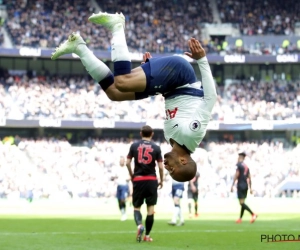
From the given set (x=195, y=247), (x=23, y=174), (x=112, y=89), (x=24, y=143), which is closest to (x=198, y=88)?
(x=112, y=89)

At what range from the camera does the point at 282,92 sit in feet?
157

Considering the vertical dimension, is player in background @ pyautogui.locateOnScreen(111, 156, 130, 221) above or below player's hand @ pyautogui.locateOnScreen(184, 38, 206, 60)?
below

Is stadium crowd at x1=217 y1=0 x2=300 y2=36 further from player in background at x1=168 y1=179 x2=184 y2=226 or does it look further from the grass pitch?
player in background at x1=168 y1=179 x2=184 y2=226

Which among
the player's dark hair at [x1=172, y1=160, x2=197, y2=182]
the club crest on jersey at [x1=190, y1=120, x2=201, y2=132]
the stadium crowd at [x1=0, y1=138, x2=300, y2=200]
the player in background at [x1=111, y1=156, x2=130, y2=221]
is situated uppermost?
the club crest on jersey at [x1=190, y1=120, x2=201, y2=132]

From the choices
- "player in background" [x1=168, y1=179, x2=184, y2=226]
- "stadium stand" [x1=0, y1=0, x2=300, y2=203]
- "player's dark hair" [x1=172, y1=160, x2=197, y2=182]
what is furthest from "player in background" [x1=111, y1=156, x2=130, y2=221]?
"stadium stand" [x1=0, y1=0, x2=300, y2=203]

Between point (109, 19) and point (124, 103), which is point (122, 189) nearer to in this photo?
point (109, 19)

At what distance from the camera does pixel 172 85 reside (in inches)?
328

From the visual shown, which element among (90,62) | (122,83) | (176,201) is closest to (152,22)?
(176,201)

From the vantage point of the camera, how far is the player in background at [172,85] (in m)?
8.19

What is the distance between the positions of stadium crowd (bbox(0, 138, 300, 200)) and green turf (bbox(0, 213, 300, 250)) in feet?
53.7

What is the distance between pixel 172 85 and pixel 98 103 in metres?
36.0

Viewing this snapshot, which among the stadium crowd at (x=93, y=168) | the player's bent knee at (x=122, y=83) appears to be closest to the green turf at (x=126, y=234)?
the player's bent knee at (x=122, y=83)

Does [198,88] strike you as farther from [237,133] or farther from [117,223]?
[237,133]

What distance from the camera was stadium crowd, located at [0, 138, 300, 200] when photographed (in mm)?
37938
